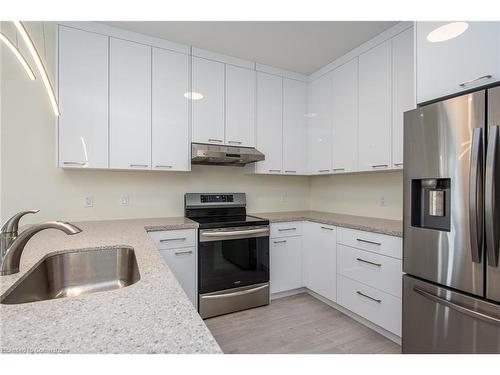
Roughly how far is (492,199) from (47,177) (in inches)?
122

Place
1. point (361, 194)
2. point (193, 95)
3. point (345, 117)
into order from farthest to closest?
point (361, 194) < point (345, 117) < point (193, 95)

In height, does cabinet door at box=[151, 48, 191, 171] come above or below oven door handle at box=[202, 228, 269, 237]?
above

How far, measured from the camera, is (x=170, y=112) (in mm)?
2465

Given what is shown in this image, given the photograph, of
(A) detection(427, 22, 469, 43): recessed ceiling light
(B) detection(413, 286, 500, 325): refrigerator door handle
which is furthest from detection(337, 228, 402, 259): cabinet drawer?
(A) detection(427, 22, 469, 43): recessed ceiling light

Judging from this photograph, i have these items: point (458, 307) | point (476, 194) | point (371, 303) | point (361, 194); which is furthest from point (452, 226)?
point (361, 194)

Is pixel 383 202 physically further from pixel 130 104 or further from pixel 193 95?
pixel 130 104

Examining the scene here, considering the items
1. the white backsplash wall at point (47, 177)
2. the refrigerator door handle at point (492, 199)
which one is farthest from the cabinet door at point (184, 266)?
the refrigerator door handle at point (492, 199)

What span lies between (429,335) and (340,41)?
240cm

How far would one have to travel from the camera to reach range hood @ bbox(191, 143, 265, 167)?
8.07 feet

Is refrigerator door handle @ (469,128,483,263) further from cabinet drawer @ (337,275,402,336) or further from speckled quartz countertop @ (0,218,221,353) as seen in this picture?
speckled quartz countertop @ (0,218,221,353)

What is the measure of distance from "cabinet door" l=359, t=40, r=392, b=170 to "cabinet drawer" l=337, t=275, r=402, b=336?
3.46 feet
